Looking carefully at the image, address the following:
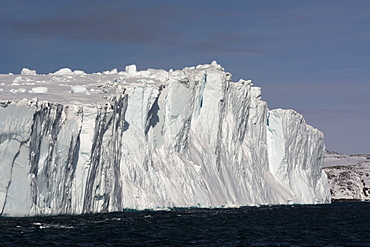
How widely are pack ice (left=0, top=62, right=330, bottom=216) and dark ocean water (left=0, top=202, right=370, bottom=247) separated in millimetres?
2307

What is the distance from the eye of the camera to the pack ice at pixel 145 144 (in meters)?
35.5

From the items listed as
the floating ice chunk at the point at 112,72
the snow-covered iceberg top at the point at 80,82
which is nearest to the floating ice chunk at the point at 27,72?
the snow-covered iceberg top at the point at 80,82

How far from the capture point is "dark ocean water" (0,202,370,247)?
27781 millimetres

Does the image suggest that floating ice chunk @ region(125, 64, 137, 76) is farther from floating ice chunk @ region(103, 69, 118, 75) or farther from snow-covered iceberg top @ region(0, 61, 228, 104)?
floating ice chunk @ region(103, 69, 118, 75)

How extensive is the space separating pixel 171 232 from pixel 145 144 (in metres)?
18.5

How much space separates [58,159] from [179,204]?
15905 millimetres

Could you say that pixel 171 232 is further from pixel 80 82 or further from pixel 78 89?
pixel 80 82

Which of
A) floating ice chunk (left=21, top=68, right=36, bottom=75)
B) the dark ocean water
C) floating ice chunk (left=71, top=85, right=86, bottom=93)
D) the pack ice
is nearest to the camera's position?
the dark ocean water

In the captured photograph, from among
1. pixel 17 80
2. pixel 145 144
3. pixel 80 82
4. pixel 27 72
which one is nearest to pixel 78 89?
pixel 17 80

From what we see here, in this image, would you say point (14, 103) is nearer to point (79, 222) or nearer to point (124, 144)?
point (79, 222)

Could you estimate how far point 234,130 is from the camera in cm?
6300

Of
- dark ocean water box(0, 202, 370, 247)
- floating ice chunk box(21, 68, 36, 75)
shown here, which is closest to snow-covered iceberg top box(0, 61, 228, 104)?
floating ice chunk box(21, 68, 36, 75)

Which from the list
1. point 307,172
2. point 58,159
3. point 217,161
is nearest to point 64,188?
point 58,159

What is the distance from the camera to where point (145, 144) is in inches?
2002
